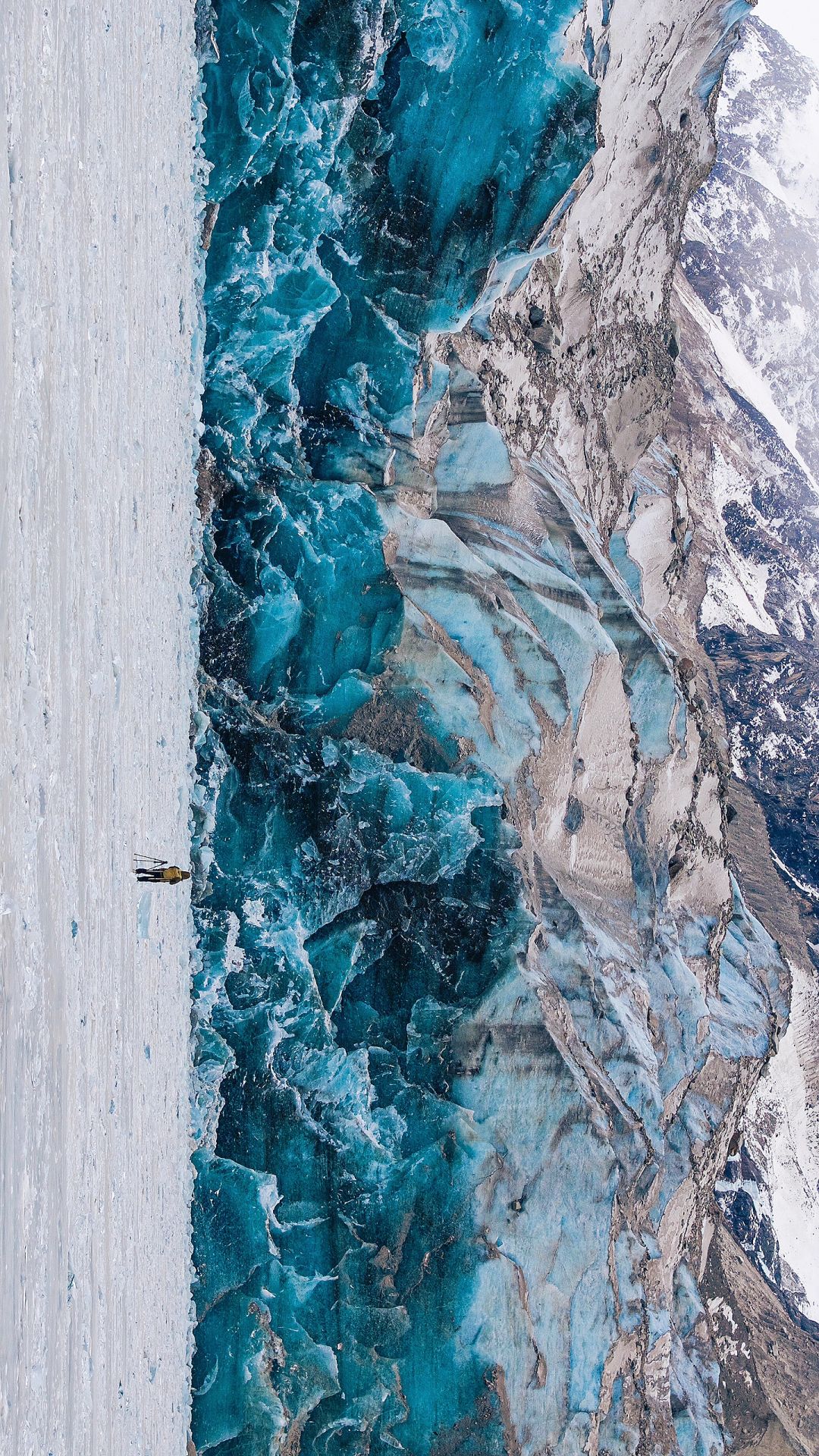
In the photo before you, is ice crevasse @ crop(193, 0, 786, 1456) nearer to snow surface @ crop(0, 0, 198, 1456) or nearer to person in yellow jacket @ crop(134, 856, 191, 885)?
snow surface @ crop(0, 0, 198, 1456)

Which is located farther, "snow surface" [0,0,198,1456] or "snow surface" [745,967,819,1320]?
"snow surface" [745,967,819,1320]

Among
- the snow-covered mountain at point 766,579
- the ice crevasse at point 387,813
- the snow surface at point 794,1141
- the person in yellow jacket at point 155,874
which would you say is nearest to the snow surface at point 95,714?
the person in yellow jacket at point 155,874

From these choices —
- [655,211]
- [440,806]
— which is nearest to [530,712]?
[440,806]

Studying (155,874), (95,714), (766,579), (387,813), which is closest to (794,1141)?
(766,579)

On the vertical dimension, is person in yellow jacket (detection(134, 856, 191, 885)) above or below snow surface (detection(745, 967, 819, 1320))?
above

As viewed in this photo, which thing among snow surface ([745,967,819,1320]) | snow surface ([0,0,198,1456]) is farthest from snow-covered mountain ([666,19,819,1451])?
snow surface ([0,0,198,1456])

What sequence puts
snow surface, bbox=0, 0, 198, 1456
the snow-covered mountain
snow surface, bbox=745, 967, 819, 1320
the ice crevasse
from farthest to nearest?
snow surface, bbox=745, 967, 819, 1320, the snow-covered mountain, the ice crevasse, snow surface, bbox=0, 0, 198, 1456

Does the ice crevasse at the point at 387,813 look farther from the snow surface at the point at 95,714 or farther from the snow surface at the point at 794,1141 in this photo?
the snow surface at the point at 794,1141

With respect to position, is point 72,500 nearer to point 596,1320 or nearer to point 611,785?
point 611,785
